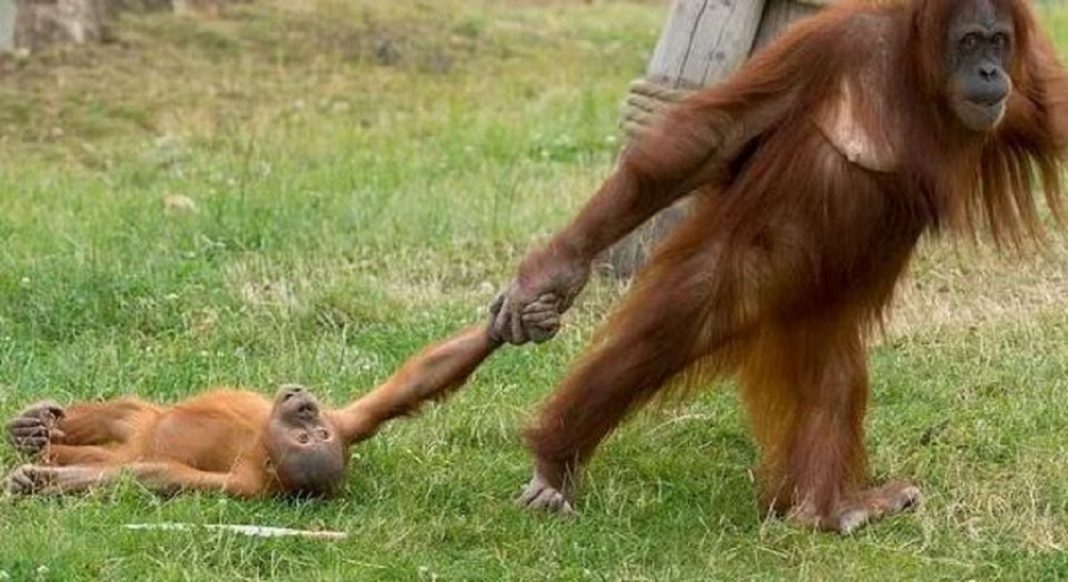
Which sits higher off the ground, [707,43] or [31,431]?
[707,43]

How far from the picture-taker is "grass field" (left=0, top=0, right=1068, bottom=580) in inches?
166

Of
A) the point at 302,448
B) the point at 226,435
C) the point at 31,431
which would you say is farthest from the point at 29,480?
the point at 302,448

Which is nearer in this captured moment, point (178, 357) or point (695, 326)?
point (695, 326)

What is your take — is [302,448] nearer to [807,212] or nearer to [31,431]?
[31,431]

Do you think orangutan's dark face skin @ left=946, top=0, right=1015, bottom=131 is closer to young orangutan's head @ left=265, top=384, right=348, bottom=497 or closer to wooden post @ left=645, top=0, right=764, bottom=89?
young orangutan's head @ left=265, top=384, right=348, bottom=497

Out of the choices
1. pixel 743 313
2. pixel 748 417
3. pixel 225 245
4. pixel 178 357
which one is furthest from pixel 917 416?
pixel 225 245

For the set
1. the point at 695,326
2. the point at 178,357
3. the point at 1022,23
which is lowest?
the point at 178,357

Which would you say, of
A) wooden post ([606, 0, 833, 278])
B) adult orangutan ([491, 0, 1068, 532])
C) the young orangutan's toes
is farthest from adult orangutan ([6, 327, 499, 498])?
wooden post ([606, 0, 833, 278])

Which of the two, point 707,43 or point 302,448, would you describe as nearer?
point 302,448

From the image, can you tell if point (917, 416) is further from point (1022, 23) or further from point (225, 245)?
point (225, 245)

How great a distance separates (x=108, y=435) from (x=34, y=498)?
0.44 metres

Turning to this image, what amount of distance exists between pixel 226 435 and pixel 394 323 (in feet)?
3.99

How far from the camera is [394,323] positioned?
19.1ft

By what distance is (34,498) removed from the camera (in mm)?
4371
